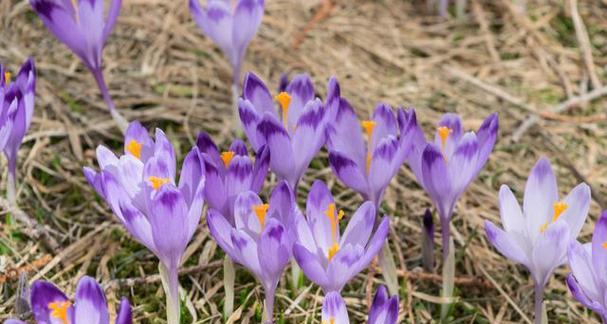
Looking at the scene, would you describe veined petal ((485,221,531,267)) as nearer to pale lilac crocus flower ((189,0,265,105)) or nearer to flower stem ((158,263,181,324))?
flower stem ((158,263,181,324))

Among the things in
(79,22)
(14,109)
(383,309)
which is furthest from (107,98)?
(383,309)

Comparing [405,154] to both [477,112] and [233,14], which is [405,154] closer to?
[233,14]

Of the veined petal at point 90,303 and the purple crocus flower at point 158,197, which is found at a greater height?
the purple crocus flower at point 158,197

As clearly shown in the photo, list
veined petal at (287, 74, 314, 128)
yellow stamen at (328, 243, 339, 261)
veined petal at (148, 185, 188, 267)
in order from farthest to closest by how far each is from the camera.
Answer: veined petal at (287, 74, 314, 128) < yellow stamen at (328, 243, 339, 261) < veined petal at (148, 185, 188, 267)

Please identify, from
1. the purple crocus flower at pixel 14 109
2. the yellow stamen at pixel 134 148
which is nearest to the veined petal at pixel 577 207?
the yellow stamen at pixel 134 148

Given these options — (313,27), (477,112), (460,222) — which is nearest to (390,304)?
(460,222)

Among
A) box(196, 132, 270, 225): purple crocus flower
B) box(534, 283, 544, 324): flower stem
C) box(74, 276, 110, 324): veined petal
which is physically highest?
box(196, 132, 270, 225): purple crocus flower

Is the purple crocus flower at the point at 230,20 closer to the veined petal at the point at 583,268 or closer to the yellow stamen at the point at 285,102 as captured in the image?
the yellow stamen at the point at 285,102

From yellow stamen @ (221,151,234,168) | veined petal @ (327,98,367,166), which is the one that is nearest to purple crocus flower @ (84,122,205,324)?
yellow stamen @ (221,151,234,168)
